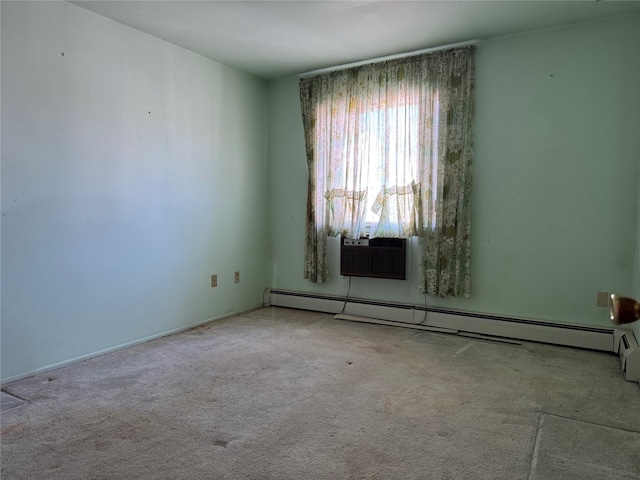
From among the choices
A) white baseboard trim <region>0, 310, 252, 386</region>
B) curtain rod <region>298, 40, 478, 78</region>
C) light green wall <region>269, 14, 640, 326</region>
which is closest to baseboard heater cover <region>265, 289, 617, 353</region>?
light green wall <region>269, 14, 640, 326</region>

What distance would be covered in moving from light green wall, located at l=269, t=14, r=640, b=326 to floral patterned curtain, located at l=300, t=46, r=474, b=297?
16 centimetres

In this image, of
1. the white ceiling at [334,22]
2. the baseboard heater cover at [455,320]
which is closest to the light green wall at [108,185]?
the white ceiling at [334,22]

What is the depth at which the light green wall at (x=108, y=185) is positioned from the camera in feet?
8.41

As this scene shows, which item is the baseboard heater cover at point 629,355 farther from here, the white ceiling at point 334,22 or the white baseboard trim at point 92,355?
the white baseboard trim at point 92,355

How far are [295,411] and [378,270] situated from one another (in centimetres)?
197

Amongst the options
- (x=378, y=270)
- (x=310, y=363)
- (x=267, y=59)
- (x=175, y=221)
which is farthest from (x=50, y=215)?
(x=378, y=270)

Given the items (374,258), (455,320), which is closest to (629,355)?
(455,320)

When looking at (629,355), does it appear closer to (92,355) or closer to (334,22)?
(334,22)

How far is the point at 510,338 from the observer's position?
3.38 metres

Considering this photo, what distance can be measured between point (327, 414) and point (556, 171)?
2471mm

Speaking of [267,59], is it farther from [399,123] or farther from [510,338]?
[510,338]

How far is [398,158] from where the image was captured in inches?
147

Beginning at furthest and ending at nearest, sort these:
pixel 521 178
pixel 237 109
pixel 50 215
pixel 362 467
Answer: pixel 237 109 < pixel 521 178 < pixel 50 215 < pixel 362 467

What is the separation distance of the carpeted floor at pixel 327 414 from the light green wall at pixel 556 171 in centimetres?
48
